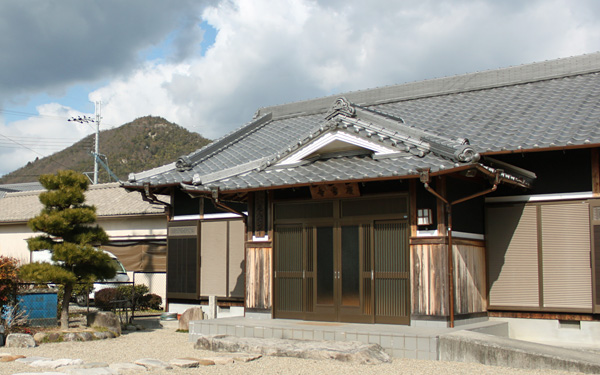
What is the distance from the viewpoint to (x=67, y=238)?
1307 centimetres

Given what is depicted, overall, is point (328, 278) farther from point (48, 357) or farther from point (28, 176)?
point (28, 176)

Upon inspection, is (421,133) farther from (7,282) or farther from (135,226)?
(135,226)

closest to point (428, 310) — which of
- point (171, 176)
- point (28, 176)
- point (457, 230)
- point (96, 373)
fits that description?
point (457, 230)

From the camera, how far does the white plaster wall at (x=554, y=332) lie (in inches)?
431

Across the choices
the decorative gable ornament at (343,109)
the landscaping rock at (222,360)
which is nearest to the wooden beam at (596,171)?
the decorative gable ornament at (343,109)

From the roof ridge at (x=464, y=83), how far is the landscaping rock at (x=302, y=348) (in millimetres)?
8939

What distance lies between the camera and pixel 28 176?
65062mm

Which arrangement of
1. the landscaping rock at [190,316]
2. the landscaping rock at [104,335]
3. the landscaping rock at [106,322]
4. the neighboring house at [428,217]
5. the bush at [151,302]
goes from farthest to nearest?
1. the bush at [151,302]
2. the landscaping rock at [190,316]
3. the landscaping rock at [106,322]
4. the landscaping rock at [104,335]
5. the neighboring house at [428,217]

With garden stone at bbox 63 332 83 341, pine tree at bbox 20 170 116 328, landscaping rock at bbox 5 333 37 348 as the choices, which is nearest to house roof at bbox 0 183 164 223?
pine tree at bbox 20 170 116 328

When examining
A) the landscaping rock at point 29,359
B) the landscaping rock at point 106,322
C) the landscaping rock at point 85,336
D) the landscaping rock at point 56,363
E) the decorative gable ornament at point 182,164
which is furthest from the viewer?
the decorative gable ornament at point 182,164

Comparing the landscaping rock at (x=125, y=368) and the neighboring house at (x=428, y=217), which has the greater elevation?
the neighboring house at (x=428, y=217)

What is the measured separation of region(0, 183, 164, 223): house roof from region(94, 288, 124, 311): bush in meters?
3.15

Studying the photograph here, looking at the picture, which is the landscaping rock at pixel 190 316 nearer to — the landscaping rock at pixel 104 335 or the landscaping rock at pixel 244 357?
the landscaping rock at pixel 104 335

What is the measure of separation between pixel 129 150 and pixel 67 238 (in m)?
48.1
